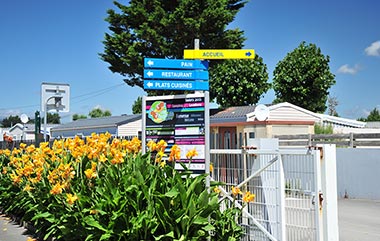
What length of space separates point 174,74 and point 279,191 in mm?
2432

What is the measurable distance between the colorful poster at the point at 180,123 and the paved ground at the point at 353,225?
322 centimetres

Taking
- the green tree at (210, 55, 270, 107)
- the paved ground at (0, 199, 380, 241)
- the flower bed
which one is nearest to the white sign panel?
the paved ground at (0, 199, 380, 241)

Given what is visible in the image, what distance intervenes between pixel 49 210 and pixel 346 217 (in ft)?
21.0

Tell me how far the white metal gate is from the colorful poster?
0.53 m

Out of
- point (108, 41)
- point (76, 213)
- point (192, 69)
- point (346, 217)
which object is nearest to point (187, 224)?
point (76, 213)

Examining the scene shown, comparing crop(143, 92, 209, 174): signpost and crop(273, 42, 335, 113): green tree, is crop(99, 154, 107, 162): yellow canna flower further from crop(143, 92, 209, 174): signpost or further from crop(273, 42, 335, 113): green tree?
crop(273, 42, 335, 113): green tree

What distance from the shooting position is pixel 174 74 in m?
6.14

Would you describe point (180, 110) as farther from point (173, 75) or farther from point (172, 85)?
point (173, 75)

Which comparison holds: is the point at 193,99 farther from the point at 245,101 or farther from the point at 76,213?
the point at 245,101

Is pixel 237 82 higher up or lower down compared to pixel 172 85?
higher up

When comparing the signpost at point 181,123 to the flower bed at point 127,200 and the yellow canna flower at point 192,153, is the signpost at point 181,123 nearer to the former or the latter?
the yellow canna flower at point 192,153

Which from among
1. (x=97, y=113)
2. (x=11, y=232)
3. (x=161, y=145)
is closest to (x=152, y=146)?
(x=161, y=145)

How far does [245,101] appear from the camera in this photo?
29.7m

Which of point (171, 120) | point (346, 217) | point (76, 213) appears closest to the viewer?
point (76, 213)
